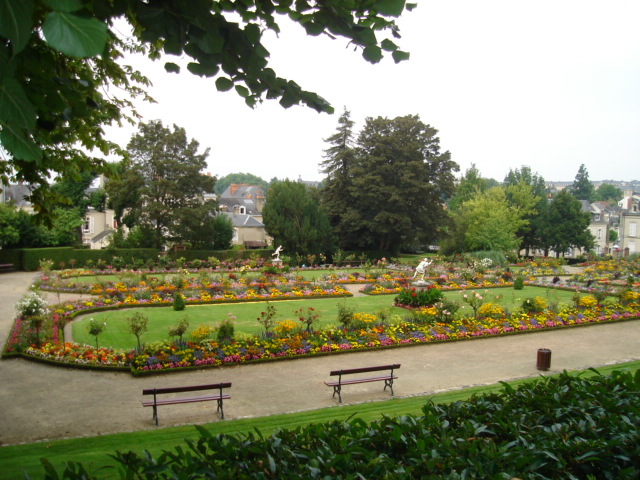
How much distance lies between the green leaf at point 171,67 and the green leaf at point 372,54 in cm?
147

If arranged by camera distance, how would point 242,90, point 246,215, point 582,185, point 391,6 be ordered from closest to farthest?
1. point 391,6
2. point 242,90
3. point 246,215
4. point 582,185

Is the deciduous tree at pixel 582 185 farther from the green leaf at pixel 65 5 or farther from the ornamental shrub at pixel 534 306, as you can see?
the green leaf at pixel 65 5

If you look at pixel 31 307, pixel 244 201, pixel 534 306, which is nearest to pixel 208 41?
pixel 31 307

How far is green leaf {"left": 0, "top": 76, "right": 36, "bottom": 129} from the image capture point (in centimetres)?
166

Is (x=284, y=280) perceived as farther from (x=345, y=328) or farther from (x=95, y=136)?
(x=95, y=136)

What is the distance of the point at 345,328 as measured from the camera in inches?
582

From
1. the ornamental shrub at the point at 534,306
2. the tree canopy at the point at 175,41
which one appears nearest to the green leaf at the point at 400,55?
the tree canopy at the point at 175,41

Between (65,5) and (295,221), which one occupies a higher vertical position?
(295,221)

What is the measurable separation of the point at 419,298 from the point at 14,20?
60.6 feet

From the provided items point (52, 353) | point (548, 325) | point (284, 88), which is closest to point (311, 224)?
point (548, 325)

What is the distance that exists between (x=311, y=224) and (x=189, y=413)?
31203mm

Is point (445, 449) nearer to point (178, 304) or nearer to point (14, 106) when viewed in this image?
point (14, 106)

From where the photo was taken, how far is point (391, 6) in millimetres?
2658

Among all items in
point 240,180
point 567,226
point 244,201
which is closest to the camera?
point 567,226
